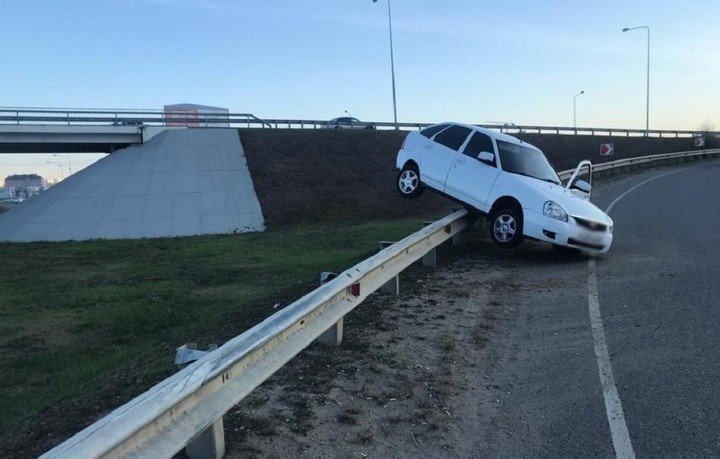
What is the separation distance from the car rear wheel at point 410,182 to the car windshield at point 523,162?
210 centimetres

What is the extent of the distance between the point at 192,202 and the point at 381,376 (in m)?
21.6

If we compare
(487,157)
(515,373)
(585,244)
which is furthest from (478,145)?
(515,373)

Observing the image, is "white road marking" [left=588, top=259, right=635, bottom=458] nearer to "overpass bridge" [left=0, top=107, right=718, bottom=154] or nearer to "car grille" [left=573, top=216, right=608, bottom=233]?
"car grille" [left=573, top=216, right=608, bottom=233]

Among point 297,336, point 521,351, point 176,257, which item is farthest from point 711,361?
point 176,257

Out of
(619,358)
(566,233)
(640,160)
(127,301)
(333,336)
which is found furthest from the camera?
(640,160)

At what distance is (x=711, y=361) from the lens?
208 inches

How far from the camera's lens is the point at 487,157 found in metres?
10.9

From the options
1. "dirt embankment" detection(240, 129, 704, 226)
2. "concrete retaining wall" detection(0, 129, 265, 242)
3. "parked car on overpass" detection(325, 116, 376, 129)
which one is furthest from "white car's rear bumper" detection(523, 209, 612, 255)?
"parked car on overpass" detection(325, 116, 376, 129)

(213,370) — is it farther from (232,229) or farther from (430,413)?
(232,229)

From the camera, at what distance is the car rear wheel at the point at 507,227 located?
1033cm

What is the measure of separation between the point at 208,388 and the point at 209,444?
1.23ft

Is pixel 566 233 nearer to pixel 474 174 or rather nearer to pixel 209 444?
pixel 474 174

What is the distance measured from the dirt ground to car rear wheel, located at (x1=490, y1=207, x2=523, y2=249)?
105 inches

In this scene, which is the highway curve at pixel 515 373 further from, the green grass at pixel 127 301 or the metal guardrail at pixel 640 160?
the metal guardrail at pixel 640 160
